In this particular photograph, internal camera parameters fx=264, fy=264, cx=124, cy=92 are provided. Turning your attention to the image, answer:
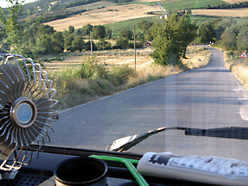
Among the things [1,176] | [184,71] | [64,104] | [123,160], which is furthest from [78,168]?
[184,71]

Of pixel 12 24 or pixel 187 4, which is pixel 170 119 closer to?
pixel 187 4

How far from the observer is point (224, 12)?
2256mm

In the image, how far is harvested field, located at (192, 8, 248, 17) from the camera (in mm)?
2104

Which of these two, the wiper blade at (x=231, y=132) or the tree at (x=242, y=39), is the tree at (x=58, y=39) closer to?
the tree at (x=242, y=39)

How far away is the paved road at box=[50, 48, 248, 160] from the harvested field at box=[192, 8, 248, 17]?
466 millimetres

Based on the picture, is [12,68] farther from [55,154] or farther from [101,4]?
[101,4]

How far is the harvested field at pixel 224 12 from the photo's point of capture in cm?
210

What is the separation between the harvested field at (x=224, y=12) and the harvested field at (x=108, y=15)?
0.51 m

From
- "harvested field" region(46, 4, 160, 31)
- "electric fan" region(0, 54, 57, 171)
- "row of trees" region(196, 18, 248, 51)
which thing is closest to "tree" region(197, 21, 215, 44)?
"row of trees" region(196, 18, 248, 51)

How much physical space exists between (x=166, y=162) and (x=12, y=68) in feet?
3.10

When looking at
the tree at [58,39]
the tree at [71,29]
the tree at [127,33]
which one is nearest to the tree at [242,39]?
the tree at [127,33]

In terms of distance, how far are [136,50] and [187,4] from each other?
5174 mm

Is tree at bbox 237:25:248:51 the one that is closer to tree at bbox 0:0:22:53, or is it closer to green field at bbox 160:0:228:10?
green field at bbox 160:0:228:10

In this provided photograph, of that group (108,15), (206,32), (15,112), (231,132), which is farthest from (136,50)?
(15,112)
